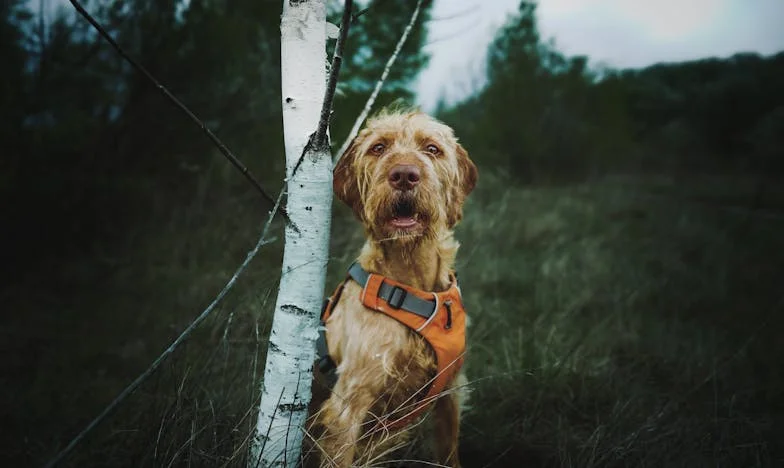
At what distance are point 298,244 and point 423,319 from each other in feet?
2.24

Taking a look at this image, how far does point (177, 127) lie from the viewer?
4.57m

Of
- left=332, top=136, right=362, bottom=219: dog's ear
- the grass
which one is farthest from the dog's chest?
left=332, top=136, right=362, bottom=219: dog's ear

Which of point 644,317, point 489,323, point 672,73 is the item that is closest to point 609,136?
point 672,73

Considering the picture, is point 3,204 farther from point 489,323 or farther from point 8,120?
point 489,323

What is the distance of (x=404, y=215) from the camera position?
1832 millimetres

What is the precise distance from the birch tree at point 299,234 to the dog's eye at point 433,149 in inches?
30.1

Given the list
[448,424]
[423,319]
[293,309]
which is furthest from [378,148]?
[448,424]

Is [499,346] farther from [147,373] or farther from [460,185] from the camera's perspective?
[147,373]

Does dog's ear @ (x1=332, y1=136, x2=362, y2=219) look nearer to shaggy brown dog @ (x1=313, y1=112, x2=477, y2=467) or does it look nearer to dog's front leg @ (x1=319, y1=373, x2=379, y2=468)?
shaggy brown dog @ (x1=313, y1=112, x2=477, y2=467)

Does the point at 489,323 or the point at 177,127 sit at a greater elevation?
the point at 177,127

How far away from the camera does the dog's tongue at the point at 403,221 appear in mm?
1811

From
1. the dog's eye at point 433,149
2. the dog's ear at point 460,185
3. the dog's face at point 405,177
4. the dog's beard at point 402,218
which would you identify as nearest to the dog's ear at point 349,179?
the dog's face at point 405,177

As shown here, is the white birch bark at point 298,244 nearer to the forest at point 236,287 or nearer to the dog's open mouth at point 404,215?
the forest at point 236,287

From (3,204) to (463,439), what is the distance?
4079mm
